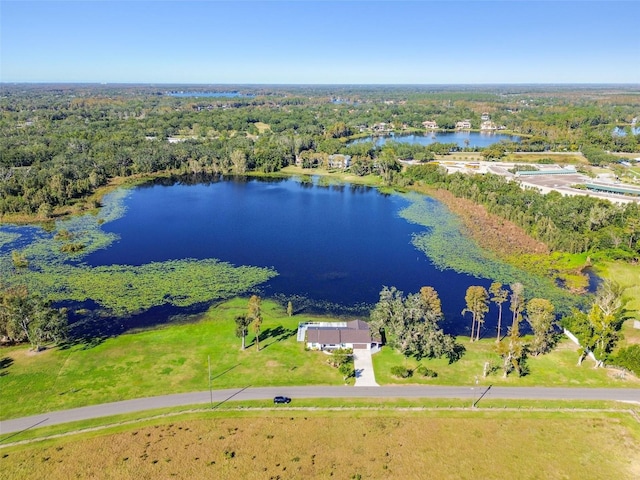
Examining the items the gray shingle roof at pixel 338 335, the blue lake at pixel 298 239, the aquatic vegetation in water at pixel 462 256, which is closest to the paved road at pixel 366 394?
the gray shingle roof at pixel 338 335

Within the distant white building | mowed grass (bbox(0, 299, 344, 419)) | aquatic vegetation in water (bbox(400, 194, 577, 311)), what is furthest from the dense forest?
mowed grass (bbox(0, 299, 344, 419))

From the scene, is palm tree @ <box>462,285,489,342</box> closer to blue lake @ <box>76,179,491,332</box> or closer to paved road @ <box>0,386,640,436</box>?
blue lake @ <box>76,179,491,332</box>

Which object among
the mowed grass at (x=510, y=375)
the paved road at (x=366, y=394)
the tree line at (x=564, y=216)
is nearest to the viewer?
the paved road at (x=366, y=394)

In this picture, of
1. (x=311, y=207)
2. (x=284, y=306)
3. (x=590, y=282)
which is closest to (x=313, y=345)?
(x=284, y=306)

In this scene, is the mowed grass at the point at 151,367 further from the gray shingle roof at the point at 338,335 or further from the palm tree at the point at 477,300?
the palm tree at the point at 477,300

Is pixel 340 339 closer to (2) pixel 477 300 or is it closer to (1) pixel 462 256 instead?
(2) pixel 477 300

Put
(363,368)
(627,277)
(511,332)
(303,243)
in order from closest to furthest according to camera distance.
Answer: (363,368) < (511,332) < (627,277) < (303,243)

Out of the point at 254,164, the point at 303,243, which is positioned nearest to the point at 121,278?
the point at 303,243
